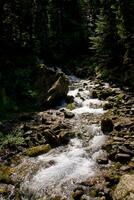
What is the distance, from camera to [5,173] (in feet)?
62.6

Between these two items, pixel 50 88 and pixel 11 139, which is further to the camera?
pixel 50 88

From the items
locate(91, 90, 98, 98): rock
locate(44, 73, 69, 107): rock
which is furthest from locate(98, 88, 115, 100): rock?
locate(44, 73, 69, 107): rock

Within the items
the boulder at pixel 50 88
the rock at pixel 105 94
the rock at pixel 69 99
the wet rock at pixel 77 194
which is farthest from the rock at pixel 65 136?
the rock at pixel 105 94

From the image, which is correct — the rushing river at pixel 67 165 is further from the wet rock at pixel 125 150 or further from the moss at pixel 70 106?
the moss at pixel 70 106

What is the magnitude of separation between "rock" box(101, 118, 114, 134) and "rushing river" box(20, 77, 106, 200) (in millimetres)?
328

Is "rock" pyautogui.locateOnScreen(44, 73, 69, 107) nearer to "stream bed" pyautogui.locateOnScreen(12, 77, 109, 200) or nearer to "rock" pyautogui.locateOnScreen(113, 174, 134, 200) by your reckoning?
"stream bed" pyautogui.locateOnScreen(12, 77, 109, 200)

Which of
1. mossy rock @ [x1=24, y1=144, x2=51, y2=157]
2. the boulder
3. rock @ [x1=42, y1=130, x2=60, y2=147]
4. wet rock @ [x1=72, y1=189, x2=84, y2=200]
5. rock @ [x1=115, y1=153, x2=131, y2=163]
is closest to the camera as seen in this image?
wet rock @ [x1=72, y1=189, x2=84, y2=200]

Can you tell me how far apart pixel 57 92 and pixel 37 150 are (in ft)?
37.0

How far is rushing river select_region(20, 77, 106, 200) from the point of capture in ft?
56.2

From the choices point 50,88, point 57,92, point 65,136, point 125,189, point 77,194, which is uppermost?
point 125,189

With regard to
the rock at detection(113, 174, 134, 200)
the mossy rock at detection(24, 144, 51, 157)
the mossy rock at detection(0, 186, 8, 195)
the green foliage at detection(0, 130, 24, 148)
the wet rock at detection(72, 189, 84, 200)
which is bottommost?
the green foliage at detection(0, 130, 24, 148)

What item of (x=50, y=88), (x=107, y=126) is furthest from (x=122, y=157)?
(x=50, y=88)

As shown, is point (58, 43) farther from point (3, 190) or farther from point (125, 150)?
point (3, 190)

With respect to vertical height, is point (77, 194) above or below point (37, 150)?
above
